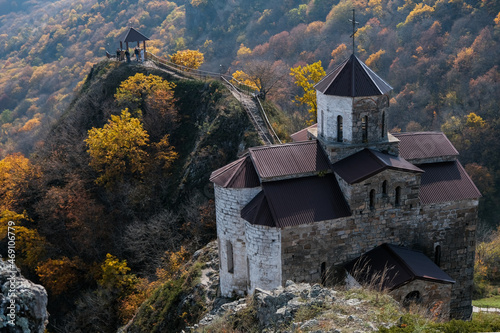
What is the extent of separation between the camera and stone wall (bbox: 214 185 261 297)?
23.1 meters

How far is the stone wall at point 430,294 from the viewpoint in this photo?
2038 centimetres

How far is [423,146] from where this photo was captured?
24.7 metres

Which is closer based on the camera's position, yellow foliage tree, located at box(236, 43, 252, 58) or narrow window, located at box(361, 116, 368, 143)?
narrow window, located at box(361, 116, 368, 143)

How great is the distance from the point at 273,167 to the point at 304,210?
7.86 feet

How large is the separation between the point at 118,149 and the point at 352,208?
78.1 feet

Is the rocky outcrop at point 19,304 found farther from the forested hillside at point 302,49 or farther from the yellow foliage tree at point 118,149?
the forested hillside at point 302,49

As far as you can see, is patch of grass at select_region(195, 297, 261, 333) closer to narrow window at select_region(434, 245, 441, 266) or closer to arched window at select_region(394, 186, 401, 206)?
arched window at select_region(394, 186, 401, 206)

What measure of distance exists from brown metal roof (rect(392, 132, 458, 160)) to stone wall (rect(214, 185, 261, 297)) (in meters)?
7.29

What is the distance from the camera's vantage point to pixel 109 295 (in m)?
33.4

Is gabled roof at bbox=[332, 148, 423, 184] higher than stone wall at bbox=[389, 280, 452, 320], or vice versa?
gabled roof at bbox=[332, 148, 423, 184]

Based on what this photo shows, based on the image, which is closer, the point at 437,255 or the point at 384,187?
the point at 384,187

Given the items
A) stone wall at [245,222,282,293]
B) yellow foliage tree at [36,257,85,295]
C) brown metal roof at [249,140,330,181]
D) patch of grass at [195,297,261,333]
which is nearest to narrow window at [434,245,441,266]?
brown metal roof at [249,140,330,181]

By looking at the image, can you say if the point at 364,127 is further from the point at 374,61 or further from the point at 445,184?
the point at 374,61

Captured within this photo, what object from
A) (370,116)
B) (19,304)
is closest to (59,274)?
(19,304)
